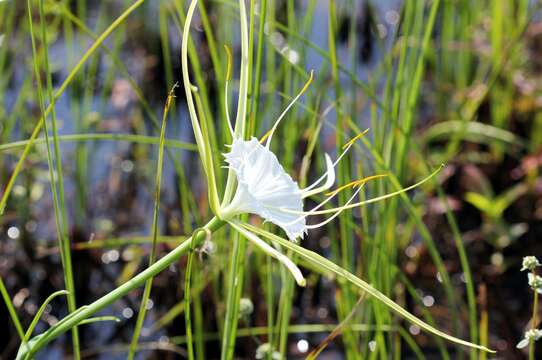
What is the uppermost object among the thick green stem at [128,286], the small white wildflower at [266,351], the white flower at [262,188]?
the white flower at [262,188]

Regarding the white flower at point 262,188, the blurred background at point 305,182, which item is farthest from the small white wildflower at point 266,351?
the white flower at point 262,188

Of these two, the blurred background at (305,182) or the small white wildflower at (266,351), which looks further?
the blurred background at (305,182)

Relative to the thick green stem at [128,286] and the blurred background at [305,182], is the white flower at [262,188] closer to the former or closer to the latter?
the thick green stem at [128,286]

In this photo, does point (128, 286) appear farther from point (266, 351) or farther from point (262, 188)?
point (266, 351)

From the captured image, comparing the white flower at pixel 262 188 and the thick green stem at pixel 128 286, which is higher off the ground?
the white flower at pixel 262 188

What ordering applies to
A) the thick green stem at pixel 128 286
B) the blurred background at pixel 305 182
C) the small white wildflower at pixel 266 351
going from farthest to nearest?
the blurred background at pixel 305 182, the small white wildflower at pixel 266 351, the thick green stem at pixel 128 286

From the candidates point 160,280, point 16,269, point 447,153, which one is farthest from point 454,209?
point 16,269

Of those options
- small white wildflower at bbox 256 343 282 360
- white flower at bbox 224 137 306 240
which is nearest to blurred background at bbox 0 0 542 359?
small white wildflower at bbox 256 343 282 360

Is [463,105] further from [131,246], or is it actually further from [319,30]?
[131,246]
